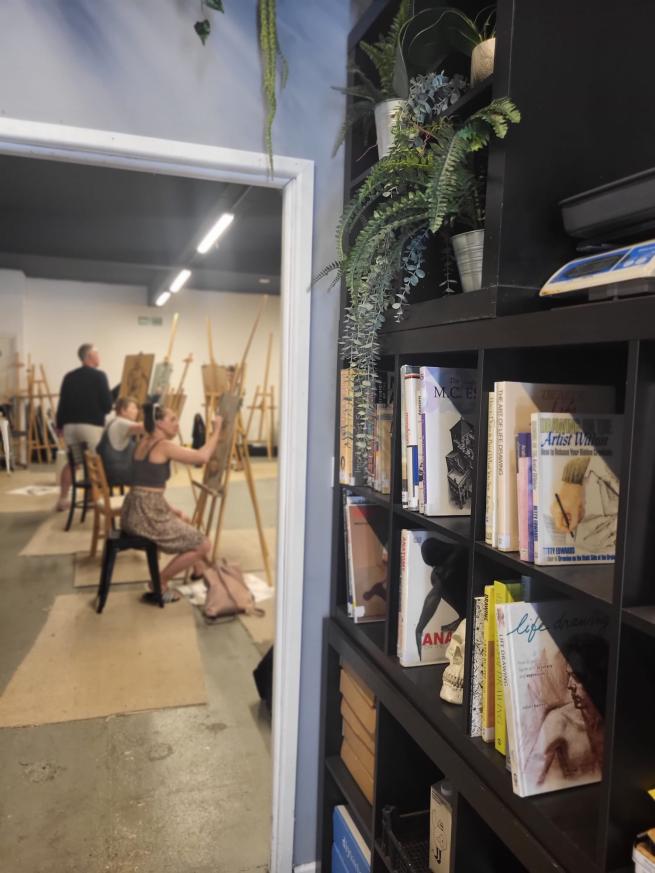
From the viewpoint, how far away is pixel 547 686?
112 centimetres

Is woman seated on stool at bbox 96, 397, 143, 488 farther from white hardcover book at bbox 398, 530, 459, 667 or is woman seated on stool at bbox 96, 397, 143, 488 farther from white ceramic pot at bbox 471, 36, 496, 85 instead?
white ceramic pot at bbox 471, 36, 496, 85

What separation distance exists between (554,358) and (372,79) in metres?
1.04

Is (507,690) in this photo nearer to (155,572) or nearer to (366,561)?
(366,561)

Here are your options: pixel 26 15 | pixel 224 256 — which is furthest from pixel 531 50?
pixel 224 256

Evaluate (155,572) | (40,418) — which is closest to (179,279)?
(40,418)

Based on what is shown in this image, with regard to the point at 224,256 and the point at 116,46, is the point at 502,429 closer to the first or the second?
the point at 116,46

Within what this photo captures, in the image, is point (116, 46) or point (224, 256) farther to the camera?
point (224, 256)

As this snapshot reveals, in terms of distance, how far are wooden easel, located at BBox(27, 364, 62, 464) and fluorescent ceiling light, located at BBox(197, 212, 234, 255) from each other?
449 centimetres

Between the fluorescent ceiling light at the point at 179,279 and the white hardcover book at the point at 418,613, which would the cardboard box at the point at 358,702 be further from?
the fluorescent ceiling light at the point at 179,279

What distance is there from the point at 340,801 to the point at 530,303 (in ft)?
5.21

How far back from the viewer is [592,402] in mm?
1198

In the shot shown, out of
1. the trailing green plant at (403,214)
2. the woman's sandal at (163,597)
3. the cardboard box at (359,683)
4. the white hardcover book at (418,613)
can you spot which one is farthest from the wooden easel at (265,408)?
the white hardcover book at (418,613)

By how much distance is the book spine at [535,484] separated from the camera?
1067mm

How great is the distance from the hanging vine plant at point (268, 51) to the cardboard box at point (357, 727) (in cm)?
152
